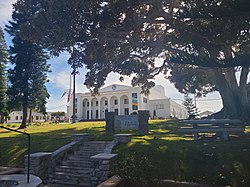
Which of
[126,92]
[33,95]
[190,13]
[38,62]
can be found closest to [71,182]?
[190,13]

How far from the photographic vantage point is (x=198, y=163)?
6242 millimetres

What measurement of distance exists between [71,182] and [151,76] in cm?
1303

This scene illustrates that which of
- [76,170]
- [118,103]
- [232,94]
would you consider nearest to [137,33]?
[232,94]

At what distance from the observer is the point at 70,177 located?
690cm

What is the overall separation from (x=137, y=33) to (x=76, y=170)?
10499 mm

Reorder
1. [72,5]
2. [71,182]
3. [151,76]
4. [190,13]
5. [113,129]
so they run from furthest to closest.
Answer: [151,76]
[113,129]
[72,5]
[190,13]
[71,182]

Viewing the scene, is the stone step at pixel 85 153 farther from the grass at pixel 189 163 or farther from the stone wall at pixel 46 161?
the grass at pixel 189 163

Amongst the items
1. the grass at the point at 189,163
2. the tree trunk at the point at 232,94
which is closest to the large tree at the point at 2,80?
the grass at the point at 189,163

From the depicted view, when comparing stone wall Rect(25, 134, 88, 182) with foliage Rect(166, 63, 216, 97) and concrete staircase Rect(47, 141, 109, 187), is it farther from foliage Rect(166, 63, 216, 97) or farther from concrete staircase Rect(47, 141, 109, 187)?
foliage Rect(166, 63, 216, 97)

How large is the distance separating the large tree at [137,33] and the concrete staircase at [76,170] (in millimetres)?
5083

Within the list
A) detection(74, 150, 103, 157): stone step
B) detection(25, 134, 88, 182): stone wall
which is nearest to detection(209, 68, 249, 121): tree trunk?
detection(74, 150, 103, 157): stone step

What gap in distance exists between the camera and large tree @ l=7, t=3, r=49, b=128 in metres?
20.9

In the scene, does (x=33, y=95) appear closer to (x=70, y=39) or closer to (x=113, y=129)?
(x=70, y=39)

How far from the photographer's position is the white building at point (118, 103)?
136ft
